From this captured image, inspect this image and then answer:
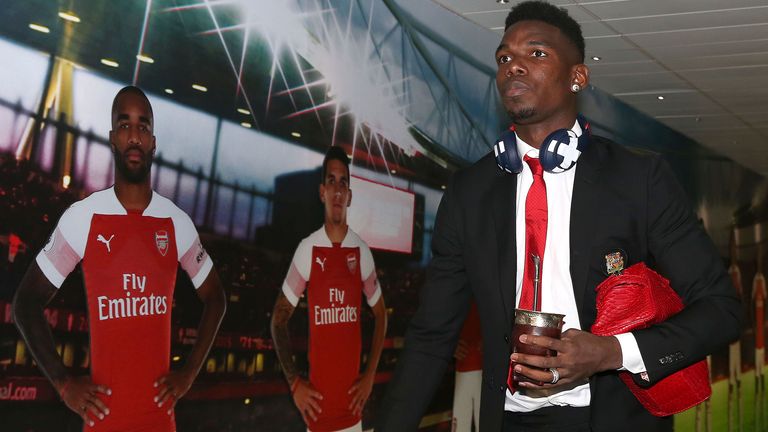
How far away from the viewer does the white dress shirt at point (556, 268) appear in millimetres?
1966

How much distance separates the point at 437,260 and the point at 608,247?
0.44 meters

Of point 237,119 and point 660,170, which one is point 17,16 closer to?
point 237,119

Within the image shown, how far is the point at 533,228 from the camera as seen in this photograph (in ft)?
6.70

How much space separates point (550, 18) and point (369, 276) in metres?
2.95

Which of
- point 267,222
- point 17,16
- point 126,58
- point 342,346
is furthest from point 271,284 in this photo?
point 17,16

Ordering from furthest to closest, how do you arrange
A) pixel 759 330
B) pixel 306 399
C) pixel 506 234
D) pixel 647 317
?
pixel 759 330
pixel 306 399
pixel 506 234
pixel 647 317

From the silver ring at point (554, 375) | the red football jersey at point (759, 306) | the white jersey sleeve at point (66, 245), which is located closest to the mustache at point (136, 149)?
the white jersey sleeve at point (66, 245)

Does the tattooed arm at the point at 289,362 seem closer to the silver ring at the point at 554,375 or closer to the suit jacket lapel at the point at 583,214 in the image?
the suit jacket lapel at the point at 583,214

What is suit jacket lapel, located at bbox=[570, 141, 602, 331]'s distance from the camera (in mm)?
1952

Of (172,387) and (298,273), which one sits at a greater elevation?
(298,273)

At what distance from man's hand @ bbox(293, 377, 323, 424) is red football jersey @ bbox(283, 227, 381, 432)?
3 centimetres

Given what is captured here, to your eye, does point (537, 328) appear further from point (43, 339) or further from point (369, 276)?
point (369, 276)

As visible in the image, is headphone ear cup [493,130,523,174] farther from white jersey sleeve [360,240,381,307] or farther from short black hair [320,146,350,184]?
white jersey sleeve [360,240,381,307]

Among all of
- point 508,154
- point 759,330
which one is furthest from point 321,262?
point 759,330
